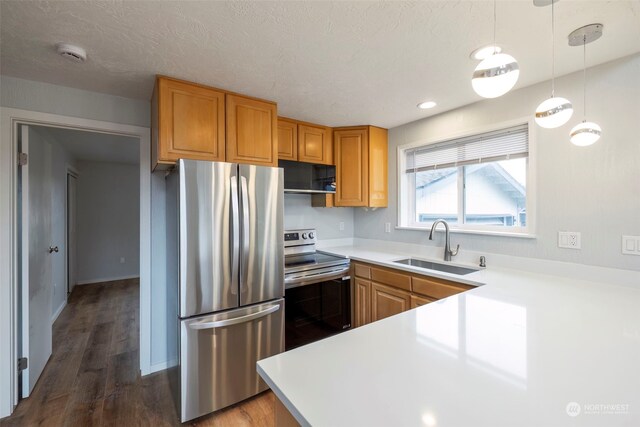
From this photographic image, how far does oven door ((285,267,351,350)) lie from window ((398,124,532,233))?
1.05 meters

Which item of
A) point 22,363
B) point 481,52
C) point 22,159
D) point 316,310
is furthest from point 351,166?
point 22,363

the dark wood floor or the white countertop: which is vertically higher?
the white countertop

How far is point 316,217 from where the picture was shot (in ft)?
10.9

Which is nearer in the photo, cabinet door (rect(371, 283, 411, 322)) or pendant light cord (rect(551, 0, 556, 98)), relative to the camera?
pendant light cord (rect(551, 0, 556, 98))

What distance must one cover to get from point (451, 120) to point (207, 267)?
2429 millimetres

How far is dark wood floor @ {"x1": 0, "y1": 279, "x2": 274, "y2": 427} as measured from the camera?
1.83m

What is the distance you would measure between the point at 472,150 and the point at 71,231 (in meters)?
5.87

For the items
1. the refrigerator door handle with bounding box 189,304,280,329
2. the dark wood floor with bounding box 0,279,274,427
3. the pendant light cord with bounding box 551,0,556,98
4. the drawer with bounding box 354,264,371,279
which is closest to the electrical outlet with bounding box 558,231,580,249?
the pendant light cord with bounding box 551,0,556,98

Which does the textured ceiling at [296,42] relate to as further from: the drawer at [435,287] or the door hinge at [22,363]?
the door hinge at [22,363]

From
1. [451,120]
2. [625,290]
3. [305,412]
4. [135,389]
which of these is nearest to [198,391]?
[135,389]

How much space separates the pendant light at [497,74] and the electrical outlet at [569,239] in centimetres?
155

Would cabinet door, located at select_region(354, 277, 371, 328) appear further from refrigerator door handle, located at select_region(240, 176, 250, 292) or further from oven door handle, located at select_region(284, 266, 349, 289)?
refrigerator door handle, located at select_region(240, 176, 250, 292)

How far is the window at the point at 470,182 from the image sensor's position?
2244 mm

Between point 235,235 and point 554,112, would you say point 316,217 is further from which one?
point 554,112
